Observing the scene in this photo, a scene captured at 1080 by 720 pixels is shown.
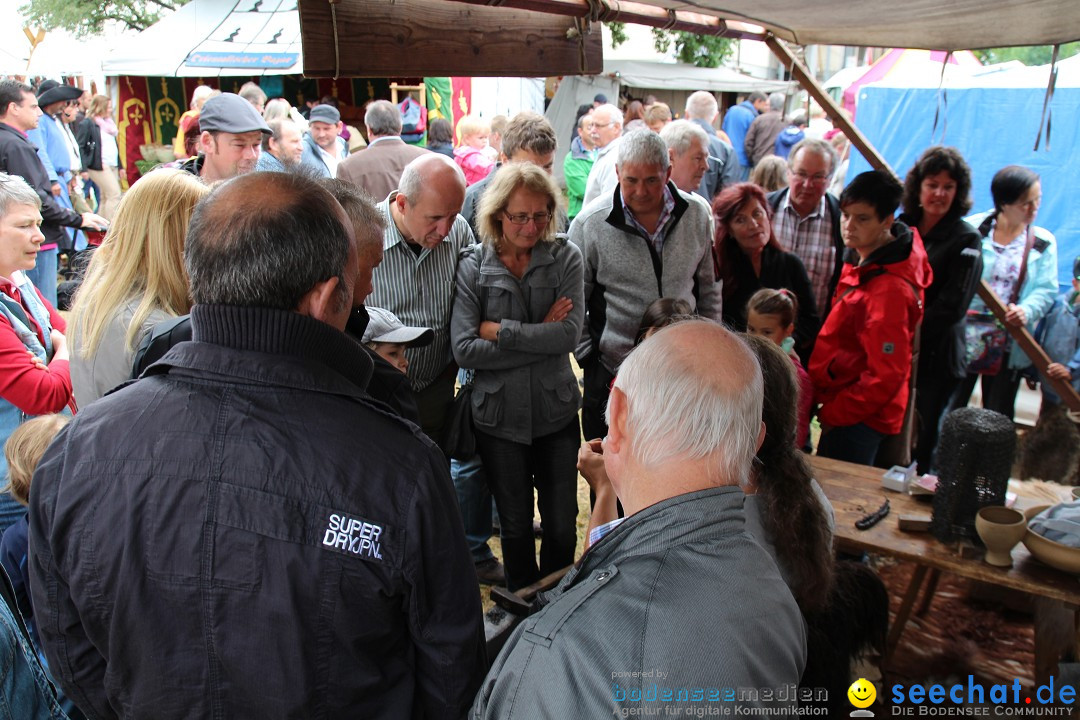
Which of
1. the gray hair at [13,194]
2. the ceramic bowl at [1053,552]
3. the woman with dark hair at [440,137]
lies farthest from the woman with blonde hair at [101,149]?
the ceramic bowl at [1053,552]

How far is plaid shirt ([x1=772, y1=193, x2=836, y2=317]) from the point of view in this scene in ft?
13.6

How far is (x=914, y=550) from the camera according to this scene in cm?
244

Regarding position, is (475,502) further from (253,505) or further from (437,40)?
(253,505)

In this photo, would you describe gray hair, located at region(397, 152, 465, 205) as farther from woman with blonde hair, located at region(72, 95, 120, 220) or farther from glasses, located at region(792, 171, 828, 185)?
woman with blonde hair, located at region(72, 95, 120, 220)

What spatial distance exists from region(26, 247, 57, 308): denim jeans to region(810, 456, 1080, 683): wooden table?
5.86m

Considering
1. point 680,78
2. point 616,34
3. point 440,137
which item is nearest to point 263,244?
point 440,137

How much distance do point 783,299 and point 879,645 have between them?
148 cm

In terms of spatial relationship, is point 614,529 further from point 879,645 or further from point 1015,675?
point 1015,675

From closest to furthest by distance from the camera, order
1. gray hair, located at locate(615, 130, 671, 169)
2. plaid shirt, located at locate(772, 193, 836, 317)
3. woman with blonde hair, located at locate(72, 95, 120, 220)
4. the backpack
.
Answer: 1. gray hair, located at locate(615, 130, 671, 169)
2. plaid shirt, located at locate(772, 193, 836, 317)
3. the backpack
4. woman with blonde hair, located at locate(72, 95, 120, 220)

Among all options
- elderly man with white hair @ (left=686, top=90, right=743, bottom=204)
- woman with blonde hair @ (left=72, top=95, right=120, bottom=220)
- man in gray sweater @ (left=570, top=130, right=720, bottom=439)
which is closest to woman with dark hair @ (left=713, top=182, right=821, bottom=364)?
man in gray sweater @ (left=570, top=130, right=720, bottom=439)

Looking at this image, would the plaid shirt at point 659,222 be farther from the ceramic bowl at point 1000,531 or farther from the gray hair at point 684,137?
the ceramic bowl at point 1000,531

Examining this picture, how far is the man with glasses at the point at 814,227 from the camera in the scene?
4.08 metres

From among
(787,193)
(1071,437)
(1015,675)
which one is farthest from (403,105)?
(1015,675)

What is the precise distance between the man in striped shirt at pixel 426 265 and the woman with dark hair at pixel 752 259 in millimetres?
1479
